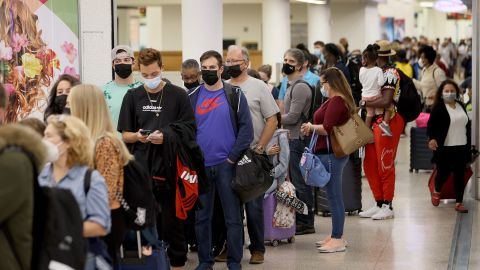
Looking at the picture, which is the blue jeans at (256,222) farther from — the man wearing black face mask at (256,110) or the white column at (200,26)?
the white column at (200,26)

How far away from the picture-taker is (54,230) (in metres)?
4.98

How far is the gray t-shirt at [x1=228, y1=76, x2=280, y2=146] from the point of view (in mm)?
8992

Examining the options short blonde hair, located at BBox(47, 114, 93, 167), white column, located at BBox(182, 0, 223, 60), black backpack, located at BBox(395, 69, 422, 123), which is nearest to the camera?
short blonde hair, located at BBox(47, 114, 93, 167)

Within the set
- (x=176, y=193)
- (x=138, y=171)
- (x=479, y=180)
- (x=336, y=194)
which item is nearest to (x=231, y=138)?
(x=176, y=193)

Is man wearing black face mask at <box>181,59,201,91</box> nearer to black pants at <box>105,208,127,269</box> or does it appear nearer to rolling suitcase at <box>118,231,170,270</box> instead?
rolling suitcase at <box>118,231,170,270</box>

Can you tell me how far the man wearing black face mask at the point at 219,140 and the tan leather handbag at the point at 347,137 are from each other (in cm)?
151

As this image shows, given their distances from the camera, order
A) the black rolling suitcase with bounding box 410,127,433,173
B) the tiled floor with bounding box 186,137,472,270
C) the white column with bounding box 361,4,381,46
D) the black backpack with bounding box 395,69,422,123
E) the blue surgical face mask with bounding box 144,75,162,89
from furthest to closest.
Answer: the white column with bounding box 361,4,381,46, the black rolling suitcase with bounding box 410,127,433,173, the black backpack with bounding box 395,69,422,123, the tiled floor with bounding box 186,137,472,270, the blue surgical face mask with bounding box 144,75,162,89

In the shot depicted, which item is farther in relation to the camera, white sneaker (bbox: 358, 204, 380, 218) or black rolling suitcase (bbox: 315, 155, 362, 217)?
white sneaker (bbox: 358, 204, 380, 218)

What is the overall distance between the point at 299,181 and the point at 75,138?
19.2 feet

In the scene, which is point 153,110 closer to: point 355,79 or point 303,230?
point 303,230

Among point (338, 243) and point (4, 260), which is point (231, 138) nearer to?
point (338, 243)

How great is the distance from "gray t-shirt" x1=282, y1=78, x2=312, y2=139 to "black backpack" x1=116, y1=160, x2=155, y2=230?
483 cm

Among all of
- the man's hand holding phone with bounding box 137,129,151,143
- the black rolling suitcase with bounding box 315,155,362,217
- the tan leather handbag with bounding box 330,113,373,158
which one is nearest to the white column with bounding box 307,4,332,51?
the black rolling suitcase with bounding box 315,155,362,217

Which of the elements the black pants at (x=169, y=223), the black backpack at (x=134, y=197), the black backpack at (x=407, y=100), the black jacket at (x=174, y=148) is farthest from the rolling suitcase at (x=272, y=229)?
the black backpack at (x=134, y=197)
